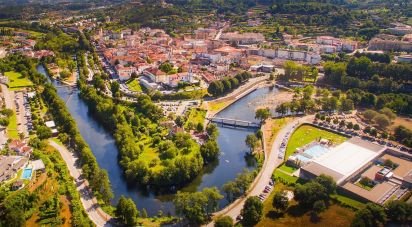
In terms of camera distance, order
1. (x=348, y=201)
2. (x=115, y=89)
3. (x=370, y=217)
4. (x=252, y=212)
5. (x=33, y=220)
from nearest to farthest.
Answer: (x=370, y=217), (x=252, y=212), (x=33, y=220), (x=348, y=201), (x=115, y=89)

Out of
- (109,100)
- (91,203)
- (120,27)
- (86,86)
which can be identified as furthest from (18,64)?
(91,203)

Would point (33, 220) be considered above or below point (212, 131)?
below

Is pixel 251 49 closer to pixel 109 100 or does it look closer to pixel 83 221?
pixel 109 100

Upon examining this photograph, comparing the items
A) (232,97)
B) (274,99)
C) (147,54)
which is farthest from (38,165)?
(147,54)

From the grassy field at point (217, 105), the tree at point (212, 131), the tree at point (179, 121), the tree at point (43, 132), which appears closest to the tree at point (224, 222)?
the tree at point (212, 131)

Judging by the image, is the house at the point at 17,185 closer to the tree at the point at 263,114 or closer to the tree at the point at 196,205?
the tree at the point at 196,205

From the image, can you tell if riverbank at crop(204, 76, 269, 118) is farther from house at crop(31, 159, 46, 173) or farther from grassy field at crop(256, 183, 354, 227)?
→ house at crop(31, 159, 46, 173)

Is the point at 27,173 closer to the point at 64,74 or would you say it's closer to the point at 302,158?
the point at 302,158
